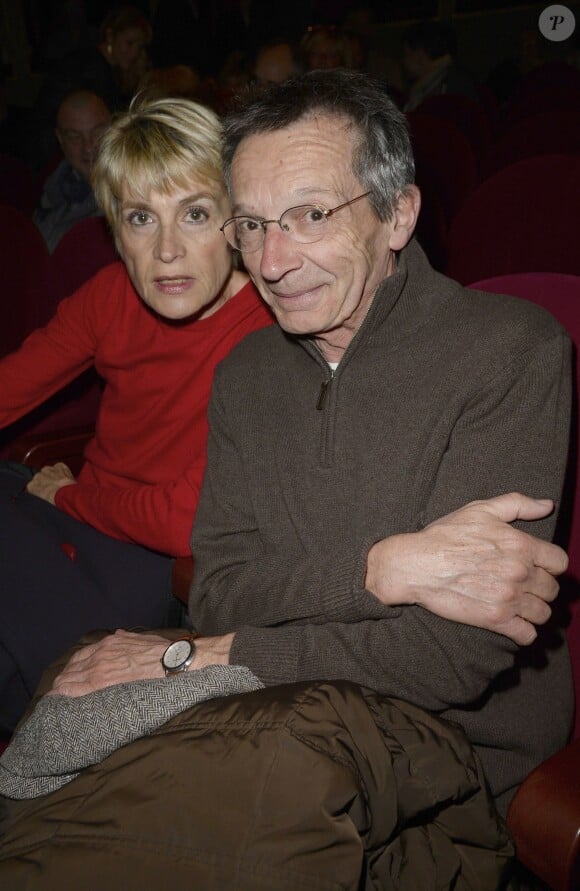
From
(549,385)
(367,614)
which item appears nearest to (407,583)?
(367,614)

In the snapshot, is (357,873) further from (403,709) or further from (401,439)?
(401,439)

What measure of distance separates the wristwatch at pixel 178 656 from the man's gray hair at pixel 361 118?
0.74m

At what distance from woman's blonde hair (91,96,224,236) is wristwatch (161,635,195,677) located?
892 millimetres

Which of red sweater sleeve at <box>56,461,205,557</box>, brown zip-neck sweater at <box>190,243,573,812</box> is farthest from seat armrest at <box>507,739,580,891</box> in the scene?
red sweater sleeve at <box>56,461,205,557</box>

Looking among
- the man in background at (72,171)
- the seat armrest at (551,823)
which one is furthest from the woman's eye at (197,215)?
the man in background at (72,171)

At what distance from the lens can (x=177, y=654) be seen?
1253 mm

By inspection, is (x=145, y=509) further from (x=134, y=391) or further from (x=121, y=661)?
(x=121, y=661)

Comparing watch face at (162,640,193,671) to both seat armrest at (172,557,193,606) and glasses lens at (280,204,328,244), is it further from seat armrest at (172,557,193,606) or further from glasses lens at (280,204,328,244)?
glasses lens at (280,204,328,244)

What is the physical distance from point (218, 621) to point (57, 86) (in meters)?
5.35

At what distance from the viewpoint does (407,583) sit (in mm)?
1120

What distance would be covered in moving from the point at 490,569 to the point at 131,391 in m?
1.06

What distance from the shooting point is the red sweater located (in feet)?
5.73
